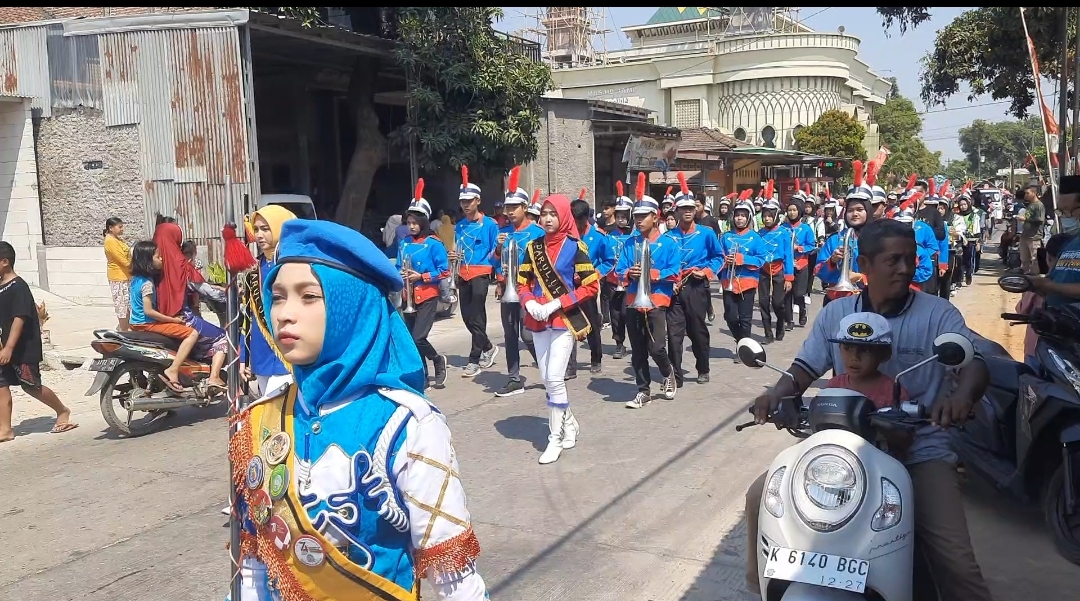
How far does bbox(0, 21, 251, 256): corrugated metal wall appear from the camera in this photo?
43.9 feet

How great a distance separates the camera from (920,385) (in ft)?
11.2

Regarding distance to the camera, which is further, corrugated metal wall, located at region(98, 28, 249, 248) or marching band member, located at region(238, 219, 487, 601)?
corrugated metal wall, located at region(98, 28, 249, 248)

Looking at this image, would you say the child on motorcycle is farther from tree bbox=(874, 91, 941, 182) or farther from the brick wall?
tree bbox=(874, 91, 941, 182)

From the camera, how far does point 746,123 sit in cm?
4612

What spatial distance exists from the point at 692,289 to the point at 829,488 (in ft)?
20.1

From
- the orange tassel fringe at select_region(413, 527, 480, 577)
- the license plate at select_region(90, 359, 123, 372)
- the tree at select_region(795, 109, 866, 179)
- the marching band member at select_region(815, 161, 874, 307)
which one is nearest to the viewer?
the orange tassel fringe at select_region(413, 527, 480, 577)

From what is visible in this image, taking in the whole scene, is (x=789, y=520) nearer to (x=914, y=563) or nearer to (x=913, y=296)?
(x=914, y=563)

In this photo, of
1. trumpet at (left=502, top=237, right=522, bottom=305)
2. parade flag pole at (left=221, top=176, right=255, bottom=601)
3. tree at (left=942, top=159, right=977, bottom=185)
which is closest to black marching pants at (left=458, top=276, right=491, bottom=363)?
trumpet at (left=502, top=237, right=522, bottom=305)

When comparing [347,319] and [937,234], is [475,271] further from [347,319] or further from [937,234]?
[347,319]

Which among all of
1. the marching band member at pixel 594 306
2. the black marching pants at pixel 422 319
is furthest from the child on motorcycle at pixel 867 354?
the black marching pants at pixel 422 319

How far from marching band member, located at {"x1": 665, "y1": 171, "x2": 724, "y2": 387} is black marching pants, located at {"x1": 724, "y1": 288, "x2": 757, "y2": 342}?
56.1 inches

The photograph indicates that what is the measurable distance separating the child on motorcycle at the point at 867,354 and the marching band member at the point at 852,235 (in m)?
3.89

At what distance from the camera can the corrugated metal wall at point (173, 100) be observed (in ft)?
43.9

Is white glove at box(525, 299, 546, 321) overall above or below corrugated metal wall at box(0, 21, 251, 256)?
below
